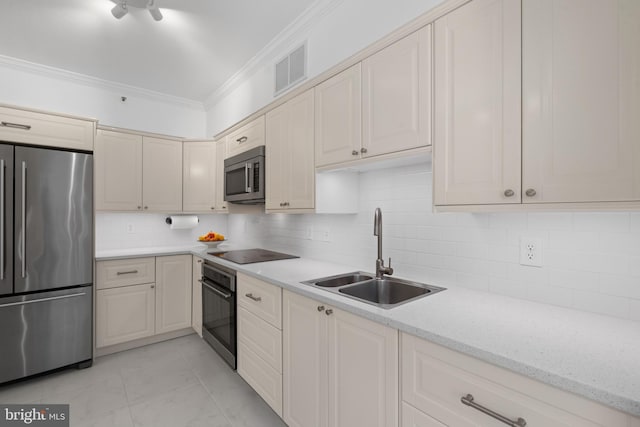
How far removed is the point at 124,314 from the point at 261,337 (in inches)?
68.0

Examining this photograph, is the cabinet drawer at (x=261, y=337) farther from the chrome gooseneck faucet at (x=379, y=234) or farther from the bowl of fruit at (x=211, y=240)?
the bowl of fruit at (x=211, y=240)

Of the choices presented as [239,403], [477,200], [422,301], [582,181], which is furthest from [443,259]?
[239,403]

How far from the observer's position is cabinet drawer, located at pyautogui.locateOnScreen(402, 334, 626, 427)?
29.3 inches

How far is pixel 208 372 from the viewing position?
8.36ft

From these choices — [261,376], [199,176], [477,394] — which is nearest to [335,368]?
[477,394]

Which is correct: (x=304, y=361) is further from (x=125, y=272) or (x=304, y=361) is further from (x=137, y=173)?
(x=137, y=173)

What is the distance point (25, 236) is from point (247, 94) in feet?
7.34

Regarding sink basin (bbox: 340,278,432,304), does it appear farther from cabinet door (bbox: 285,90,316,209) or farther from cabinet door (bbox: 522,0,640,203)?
cabinet door (bbox: 522,0,640,203)

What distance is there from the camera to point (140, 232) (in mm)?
3506

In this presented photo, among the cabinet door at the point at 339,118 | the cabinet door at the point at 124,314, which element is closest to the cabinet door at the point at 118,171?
the cabinet door at the point at 124,314

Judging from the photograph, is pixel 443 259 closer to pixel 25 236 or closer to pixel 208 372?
pixel 208 372

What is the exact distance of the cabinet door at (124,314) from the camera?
2775 millimetres

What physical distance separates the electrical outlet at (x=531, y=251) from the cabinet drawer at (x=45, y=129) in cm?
323

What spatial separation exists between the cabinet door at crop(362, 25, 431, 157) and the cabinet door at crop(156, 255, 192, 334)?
2.45m
